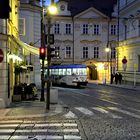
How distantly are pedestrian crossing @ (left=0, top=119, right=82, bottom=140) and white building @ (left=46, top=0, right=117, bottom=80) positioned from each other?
57.0 metres

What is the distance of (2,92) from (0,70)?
107cm

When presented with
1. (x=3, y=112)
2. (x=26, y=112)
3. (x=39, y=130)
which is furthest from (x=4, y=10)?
(x=3, y=112)

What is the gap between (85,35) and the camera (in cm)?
7400

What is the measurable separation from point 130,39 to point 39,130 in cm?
3720

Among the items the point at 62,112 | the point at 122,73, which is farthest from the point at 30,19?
the point at 62,112

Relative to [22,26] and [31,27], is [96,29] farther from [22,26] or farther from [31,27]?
[22,26]

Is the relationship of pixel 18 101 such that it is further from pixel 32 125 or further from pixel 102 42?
pixel 102 42

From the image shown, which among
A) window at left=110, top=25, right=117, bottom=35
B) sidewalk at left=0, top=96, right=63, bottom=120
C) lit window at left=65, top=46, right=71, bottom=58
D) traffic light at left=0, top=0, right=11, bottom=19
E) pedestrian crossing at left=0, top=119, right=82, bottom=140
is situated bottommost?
pedestrian crossing at left=0, top=119, right=82, bottom=140

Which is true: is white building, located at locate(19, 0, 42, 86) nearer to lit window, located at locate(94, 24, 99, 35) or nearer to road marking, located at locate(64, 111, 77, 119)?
road marking, located at locate(64, 111, 77, 119)

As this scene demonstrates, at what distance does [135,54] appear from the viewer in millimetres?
47656

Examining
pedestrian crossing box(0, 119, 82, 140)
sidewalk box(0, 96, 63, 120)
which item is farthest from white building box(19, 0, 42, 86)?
pedestrian crossing box(0, 119, 82, 140)

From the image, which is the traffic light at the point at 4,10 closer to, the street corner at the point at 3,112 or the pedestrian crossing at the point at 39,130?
the pedestrian crossing at the point at 39,130

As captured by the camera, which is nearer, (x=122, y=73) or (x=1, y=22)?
(x=1, y=22)

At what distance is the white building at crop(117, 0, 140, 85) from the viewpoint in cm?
4716
